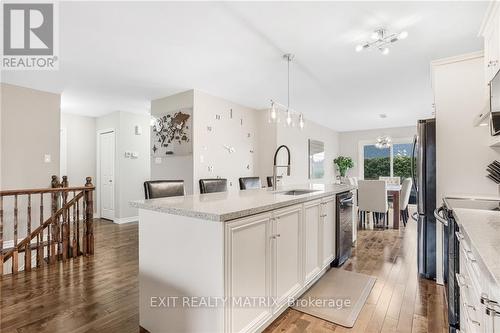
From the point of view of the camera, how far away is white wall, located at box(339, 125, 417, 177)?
25.8 feet

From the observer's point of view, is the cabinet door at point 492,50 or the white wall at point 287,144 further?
the white wall at point 287,144

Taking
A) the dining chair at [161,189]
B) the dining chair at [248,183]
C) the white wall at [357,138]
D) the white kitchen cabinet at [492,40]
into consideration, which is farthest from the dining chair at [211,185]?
the white wall at [357,138]

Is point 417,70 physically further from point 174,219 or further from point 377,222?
point 174,219

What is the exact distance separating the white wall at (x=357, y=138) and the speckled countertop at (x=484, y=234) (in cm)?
723

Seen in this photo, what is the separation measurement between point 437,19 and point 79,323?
378 centimetres

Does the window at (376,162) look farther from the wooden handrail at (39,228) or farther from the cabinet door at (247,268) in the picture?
the wooden handrail at (39,228)

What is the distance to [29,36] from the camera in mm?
2357

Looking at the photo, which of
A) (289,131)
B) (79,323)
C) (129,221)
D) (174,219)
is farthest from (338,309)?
(129,221)

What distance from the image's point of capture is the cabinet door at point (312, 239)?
2152 millimetres

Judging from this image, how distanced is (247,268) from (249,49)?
220cm

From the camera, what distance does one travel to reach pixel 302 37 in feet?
7.93

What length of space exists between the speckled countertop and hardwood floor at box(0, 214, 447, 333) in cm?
92

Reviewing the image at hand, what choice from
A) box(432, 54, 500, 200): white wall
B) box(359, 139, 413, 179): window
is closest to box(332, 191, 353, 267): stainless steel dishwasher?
box(432, 54, 500, 200): white wall

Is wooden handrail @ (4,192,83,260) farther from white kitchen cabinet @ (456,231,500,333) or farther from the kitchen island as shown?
white kitchen cabinet @ (456,231,500,333)
